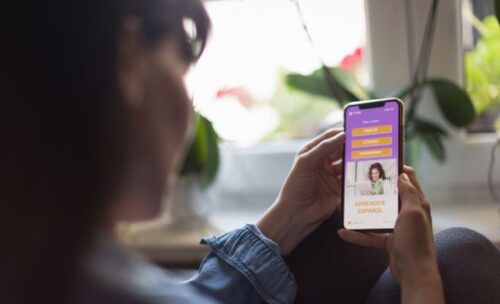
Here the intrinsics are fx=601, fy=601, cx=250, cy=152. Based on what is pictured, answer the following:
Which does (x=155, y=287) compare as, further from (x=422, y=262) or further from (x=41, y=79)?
(x=422, y=262)

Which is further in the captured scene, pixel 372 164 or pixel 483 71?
pixel 483 71

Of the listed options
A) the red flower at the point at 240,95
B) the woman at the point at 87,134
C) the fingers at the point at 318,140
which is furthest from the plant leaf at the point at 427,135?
the woman at the point at 87,134

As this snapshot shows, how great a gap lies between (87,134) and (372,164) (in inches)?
16.6

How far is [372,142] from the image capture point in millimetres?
707

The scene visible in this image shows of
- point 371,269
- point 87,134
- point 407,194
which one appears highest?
point 87,134

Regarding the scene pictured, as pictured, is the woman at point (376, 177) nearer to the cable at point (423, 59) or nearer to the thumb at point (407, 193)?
the thumb at point (407, 193)

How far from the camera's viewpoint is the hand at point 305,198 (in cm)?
75

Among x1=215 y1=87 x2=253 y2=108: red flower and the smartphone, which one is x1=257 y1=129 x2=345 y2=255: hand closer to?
the smartphone

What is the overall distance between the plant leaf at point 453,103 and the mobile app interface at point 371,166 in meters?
0.34

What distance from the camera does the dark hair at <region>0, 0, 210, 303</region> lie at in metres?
0.35

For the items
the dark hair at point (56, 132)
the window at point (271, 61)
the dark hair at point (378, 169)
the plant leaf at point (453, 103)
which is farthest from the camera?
the window at point (271, 61)

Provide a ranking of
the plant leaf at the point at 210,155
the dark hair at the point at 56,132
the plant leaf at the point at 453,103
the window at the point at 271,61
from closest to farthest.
→ the dark hair at the point at 56,132 < the plant leaf at the point at 453,103 < the plant leaf at the point at 210,155 < the window at the point at 271,61

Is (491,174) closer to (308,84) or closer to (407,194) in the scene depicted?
(308,84)

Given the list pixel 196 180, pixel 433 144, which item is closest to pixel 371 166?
pixel 433 144
